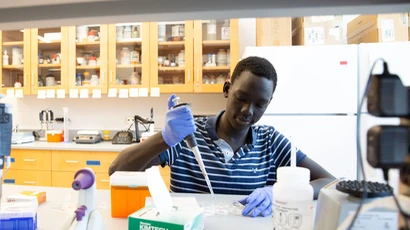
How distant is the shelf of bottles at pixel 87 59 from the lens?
269 cm

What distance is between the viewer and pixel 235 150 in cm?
115

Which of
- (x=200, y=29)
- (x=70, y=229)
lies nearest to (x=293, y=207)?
(x=70, y=229)

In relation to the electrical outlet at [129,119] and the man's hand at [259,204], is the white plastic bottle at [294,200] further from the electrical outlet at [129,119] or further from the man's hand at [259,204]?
the electrical outlet at [129,119]

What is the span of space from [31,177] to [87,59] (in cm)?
121

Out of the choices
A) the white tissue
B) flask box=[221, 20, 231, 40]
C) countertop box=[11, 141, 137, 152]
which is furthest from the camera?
flask box=[221, 20, 231, 40]

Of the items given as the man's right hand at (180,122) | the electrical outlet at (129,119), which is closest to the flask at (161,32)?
the electrical outlet at (129,119)

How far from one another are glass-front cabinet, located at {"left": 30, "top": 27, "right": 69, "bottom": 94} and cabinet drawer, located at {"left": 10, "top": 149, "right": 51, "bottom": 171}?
2.09 feet

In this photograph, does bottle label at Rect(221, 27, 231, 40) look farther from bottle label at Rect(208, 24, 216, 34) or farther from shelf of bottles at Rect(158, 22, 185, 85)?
shelf of bottles at Rect(158, 22, 185, 85)

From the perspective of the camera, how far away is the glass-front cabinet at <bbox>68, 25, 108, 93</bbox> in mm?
2654

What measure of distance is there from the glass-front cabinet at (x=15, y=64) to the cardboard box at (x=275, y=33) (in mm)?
2267

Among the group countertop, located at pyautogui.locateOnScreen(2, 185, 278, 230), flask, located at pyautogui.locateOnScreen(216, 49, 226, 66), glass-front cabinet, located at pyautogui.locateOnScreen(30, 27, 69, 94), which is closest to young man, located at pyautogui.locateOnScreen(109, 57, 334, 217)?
countertop, located at pyautogui.locateOnScreen(2, 185, 278, 230)

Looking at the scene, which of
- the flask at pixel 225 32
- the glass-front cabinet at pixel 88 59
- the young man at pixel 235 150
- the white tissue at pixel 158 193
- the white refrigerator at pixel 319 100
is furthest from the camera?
the glass-front cabinet at pixel 88 59

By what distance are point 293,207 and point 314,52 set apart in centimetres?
157

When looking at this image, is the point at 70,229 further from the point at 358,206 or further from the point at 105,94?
the point at 105,94
